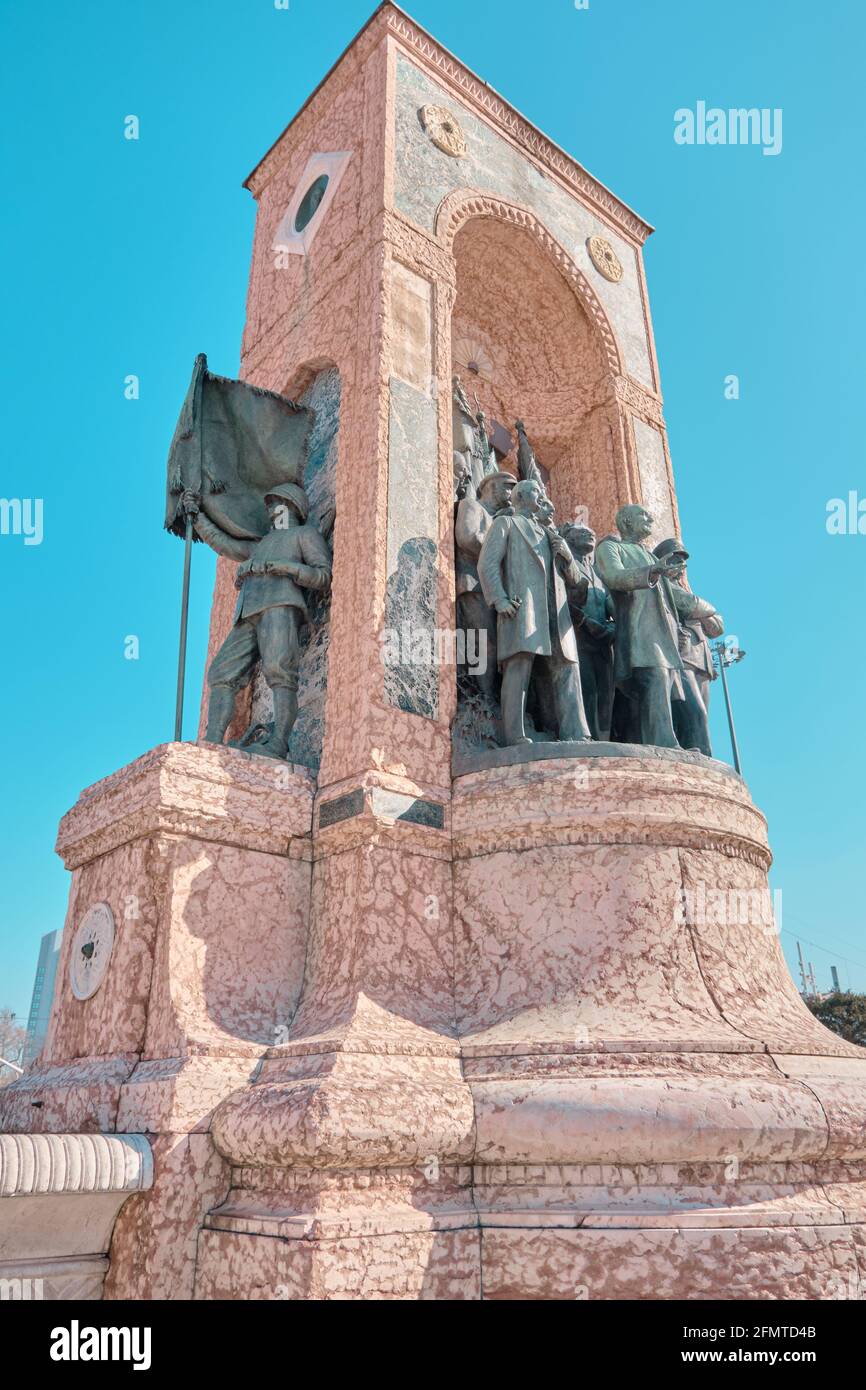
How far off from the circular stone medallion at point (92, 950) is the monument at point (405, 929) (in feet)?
0.08

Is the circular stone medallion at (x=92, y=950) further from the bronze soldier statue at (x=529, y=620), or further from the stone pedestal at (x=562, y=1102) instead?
the bronze soldier statue at (x=529, y=620)

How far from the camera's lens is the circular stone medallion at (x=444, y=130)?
804cm

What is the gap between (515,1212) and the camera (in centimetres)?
410

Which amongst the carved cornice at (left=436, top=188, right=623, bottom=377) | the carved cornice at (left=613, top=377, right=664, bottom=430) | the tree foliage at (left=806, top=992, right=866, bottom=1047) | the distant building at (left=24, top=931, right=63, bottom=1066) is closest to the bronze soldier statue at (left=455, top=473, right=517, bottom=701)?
the carved cornice at (left=436, top=188, right=623, bottom=377)

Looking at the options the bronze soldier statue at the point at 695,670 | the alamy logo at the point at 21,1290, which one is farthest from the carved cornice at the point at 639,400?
the alamy logo at the point at 21,1290

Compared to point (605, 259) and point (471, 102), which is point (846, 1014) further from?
point (471, 102)

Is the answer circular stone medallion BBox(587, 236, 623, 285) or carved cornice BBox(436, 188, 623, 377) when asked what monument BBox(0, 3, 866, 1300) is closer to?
carved cornice BBox(436, 188, 623, 377)

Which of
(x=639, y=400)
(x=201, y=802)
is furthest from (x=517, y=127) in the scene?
(x=201, y=802)

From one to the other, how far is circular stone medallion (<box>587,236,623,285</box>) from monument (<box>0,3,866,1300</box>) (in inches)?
57.6

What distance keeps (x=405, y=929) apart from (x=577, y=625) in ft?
8.40
